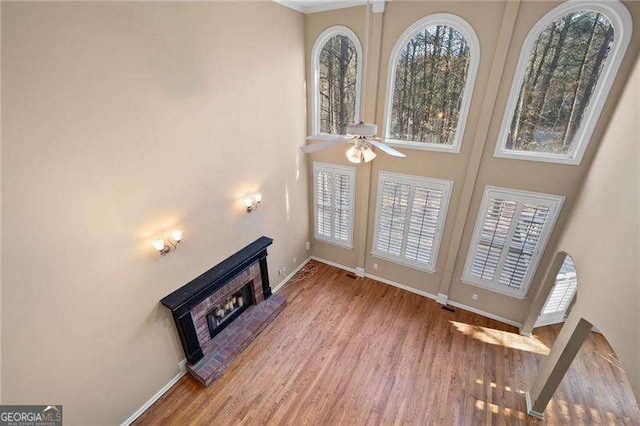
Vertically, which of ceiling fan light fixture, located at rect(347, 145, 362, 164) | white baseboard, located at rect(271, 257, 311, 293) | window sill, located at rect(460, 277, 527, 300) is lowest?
white baseboard, located at rect(271, 257, 311, 293)

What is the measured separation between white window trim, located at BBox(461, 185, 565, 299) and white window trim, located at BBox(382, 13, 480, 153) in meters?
1.08

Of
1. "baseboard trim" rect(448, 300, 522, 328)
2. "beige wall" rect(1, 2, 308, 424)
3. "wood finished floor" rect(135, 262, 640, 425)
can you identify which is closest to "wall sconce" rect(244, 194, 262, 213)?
"beige wall" rect(1, 2, 308, 424)

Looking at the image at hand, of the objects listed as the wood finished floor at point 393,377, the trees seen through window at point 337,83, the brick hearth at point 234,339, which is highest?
the trees seen through window at point 337,83

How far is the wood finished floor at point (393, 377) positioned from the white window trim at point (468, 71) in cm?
342

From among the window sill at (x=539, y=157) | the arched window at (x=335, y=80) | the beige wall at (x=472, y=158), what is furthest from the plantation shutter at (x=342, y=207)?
the window sill at (x=539, y=157)

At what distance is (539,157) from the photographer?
14.1 feet

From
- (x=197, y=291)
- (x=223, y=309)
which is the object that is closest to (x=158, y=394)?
(x=223, y=309)

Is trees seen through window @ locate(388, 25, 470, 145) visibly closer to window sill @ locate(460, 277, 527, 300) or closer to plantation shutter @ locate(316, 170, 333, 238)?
plantation shutter @ locate(316, 170, 333, 238)

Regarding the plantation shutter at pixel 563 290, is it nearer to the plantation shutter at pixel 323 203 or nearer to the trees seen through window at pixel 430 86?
the trees seen through window at pixel 430 86

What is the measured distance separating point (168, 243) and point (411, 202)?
4.43 metres

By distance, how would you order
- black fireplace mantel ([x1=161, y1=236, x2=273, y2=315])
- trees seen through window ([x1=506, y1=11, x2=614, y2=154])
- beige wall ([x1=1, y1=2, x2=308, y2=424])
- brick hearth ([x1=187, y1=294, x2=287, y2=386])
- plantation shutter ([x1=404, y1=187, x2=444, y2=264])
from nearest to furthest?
1. beige wall ([x1=1, y1=2, x2=308, y2=424])
2. trees seen through window ([x1=506, y1=11, x2=614, y2=154])
3. black fireplace mantel ([x1=161, y1=236, x2=273, y2=315])
4. brick hearth ([x1=187, y1=294, x2=287, y2=386])
5. plantation shutter ([x1=404, y1=187, x2=444, y2=264])

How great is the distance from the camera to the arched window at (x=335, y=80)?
529 centimetres

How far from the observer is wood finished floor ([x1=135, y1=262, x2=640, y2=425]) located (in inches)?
156

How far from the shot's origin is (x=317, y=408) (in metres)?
4.04
